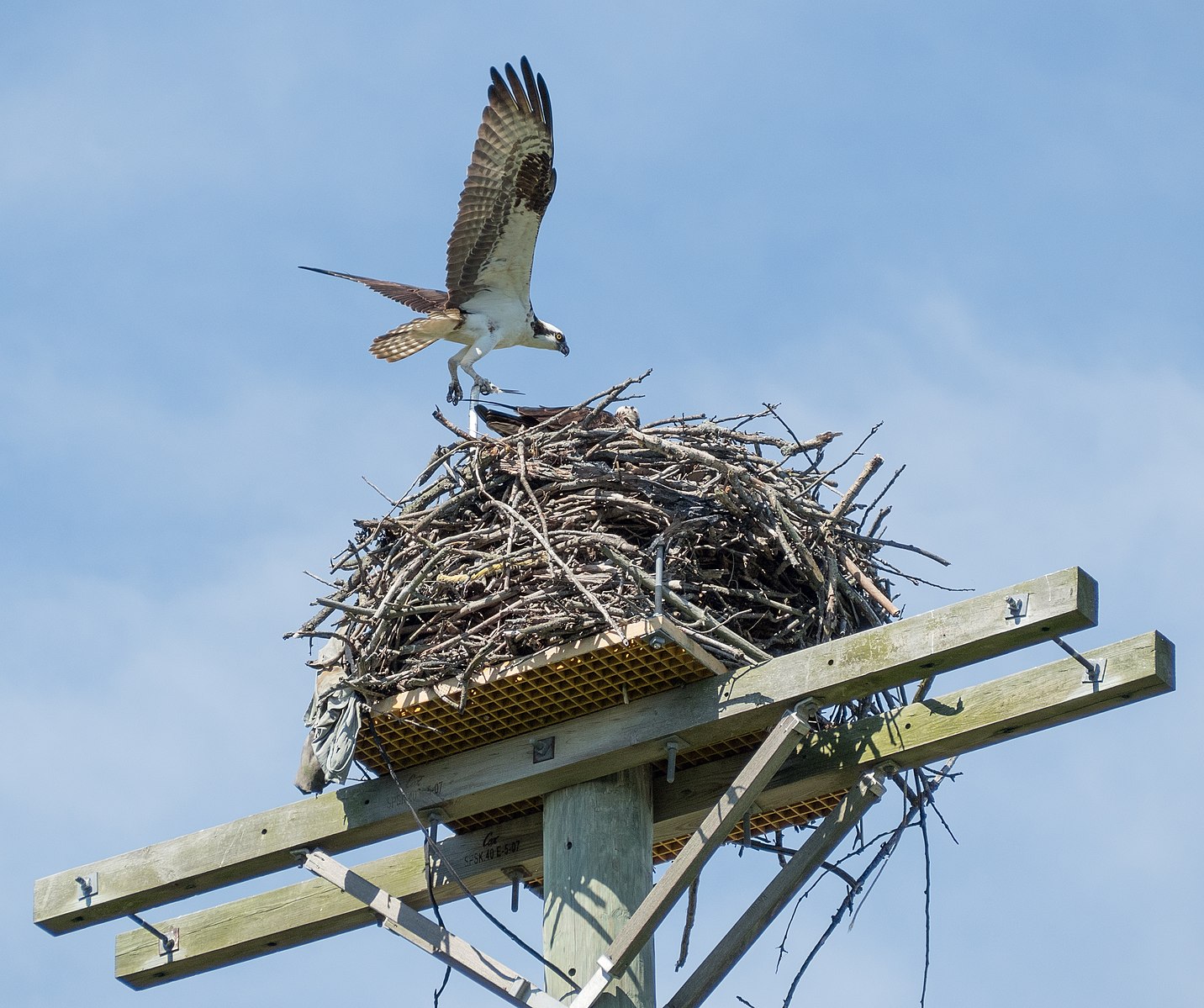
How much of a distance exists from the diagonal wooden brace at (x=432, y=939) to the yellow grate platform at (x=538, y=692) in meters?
0.41

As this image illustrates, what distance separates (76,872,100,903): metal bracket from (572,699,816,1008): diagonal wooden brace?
1856 mm

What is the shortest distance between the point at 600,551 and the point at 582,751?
873 mm

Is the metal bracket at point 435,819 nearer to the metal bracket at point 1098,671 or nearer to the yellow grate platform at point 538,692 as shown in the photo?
the yellow grate platform at point 538,692

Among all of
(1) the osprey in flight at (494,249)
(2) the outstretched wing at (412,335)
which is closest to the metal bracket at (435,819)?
(1) the osprey in flight at (494,249)

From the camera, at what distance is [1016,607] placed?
4.55 metres

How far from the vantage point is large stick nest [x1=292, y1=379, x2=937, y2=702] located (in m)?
5.54

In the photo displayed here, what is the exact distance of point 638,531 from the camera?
6.39 meters

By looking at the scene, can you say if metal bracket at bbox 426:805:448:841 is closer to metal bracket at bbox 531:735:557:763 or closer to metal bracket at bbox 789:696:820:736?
metal bracket at bbox 531:735:557:763

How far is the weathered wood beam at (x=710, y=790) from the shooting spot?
4758 millimetres

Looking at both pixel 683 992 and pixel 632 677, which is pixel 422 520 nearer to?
pixel 632 677

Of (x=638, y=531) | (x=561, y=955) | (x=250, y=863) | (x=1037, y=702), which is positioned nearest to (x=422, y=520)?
(x=638, y=531)

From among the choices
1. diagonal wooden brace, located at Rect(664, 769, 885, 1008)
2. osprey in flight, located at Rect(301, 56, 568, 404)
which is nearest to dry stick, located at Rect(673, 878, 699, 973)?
diagonal wooden brace, located at Rect(664, 769, 885, 1008)

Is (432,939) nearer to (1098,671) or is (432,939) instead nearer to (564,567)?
(564,567)

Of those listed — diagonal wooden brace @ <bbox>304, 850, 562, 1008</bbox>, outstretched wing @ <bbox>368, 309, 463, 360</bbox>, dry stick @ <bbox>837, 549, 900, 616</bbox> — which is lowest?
diagonal wooden brace @ <bbox>304, 850, 562, 1008</bbox>
